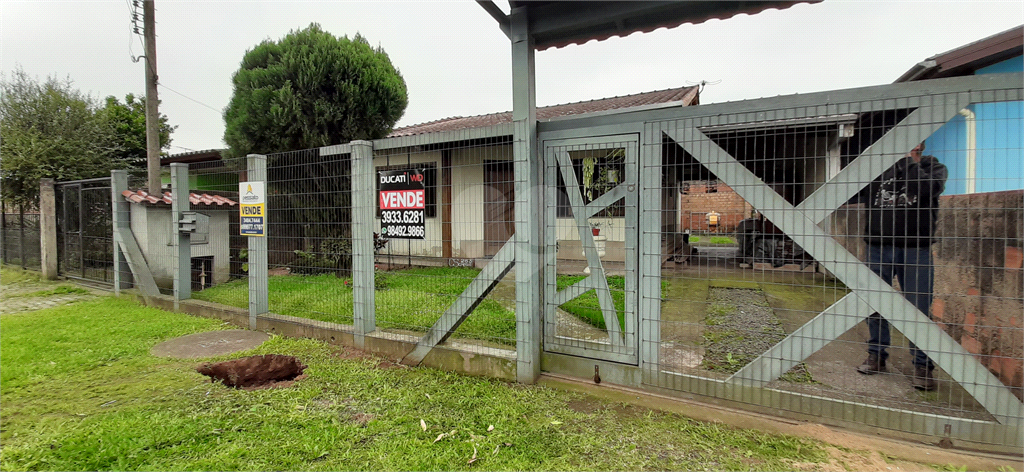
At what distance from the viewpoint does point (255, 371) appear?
380 cm

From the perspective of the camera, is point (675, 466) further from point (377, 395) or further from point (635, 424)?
point (377, 395)

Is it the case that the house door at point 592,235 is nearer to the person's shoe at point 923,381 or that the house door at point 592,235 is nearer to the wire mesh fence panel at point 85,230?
the person's shoe at point 923,381

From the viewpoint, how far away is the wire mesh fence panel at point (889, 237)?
239 cm

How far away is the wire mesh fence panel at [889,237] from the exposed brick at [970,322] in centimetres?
1

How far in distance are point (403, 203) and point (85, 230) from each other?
794 cm

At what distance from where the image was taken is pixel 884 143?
249 centimetres

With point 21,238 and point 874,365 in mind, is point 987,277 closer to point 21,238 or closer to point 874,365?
point 874,365

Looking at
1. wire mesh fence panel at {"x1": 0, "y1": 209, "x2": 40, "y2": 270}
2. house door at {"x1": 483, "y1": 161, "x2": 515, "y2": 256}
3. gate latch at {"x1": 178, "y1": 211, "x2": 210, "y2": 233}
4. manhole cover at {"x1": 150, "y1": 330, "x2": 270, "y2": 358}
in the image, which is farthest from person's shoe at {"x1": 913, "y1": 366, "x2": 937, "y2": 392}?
wire mesh fence panel at {"x1": 0, "y1": 209, "x2": 40, "y2": 270}

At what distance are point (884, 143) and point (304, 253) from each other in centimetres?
522

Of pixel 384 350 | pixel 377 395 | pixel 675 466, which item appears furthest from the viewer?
pixel 384 350

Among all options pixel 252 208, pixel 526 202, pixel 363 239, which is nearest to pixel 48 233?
pixel 252 208

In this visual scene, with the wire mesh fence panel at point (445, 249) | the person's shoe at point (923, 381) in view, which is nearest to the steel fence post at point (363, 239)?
the wire mesh fence panel at point (445, 249)

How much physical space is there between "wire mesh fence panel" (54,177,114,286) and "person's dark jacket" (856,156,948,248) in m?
10.5

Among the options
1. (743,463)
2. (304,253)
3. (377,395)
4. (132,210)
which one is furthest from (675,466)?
(132,210)
